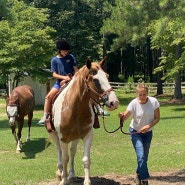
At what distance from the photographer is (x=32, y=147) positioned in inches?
526

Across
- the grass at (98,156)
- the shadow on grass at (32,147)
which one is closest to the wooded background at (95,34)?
the grass at (98,156)

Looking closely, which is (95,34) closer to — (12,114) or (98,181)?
(12,114)

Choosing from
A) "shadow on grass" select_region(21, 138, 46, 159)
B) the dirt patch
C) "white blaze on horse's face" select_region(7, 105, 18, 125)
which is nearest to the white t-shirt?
the dirt patch

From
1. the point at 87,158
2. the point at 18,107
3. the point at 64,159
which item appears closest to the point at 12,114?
the point at 18,107

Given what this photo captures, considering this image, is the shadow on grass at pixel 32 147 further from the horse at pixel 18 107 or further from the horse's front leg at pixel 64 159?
the horse's front leg at pixel 64 159

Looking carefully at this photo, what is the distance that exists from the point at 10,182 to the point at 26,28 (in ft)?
72.3

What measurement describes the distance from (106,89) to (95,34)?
137ft

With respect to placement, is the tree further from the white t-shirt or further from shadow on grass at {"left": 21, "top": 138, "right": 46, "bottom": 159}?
the white t-shirt

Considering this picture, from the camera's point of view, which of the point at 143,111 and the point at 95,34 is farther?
the point at 95,34

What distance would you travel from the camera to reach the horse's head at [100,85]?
226 inches

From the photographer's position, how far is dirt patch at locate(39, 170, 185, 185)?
7219mm

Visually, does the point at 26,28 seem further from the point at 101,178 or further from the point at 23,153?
the point at 101,178

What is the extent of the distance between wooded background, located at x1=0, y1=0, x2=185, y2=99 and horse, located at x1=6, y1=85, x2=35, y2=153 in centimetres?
427

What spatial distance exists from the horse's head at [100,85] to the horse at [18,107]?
6584 mm
